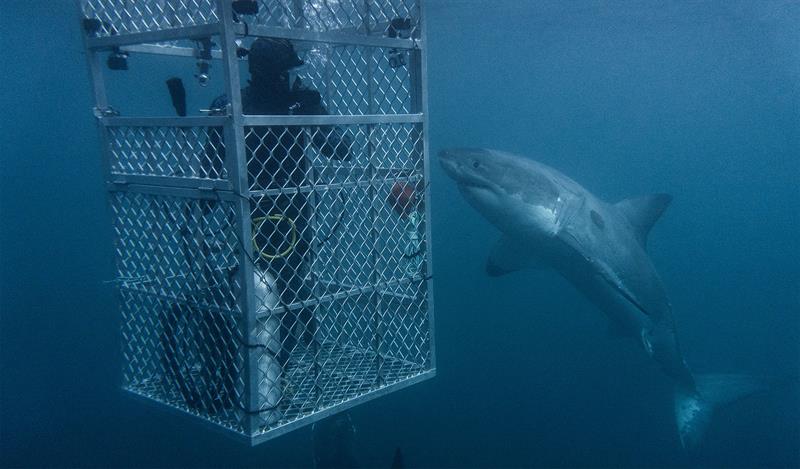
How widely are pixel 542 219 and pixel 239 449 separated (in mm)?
7676

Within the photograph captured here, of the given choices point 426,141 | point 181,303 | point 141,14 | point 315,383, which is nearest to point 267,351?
point 315,383

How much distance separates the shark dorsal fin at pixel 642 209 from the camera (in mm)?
8122

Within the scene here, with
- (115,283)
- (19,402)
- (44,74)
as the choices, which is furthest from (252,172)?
(44,74)

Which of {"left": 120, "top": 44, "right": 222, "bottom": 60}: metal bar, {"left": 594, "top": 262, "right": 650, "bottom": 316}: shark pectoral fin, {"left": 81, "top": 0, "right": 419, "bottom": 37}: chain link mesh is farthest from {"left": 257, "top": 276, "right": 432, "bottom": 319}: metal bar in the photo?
{"left": 594, "top": 262, "right": 650, "bottom": 316}: shark pectoral fin

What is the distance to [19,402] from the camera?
14.0 metres

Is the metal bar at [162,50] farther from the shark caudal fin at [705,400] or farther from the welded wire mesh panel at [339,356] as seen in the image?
the shark caudal fin at [705,400]

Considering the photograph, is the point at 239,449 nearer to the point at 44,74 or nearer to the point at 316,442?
the point at 316,442

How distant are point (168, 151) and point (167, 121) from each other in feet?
0.87

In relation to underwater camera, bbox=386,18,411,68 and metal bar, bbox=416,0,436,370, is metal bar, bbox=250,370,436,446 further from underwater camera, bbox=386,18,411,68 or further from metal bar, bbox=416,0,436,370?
underwater camera, bbox=386,18,411,68

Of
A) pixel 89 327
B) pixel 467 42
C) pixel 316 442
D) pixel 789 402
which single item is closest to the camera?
pixel 316 442

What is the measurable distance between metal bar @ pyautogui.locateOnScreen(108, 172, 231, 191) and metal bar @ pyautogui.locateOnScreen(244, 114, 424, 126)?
35 centimetres

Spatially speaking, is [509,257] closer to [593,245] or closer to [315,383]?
[593,245]

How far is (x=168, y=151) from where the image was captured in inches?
130

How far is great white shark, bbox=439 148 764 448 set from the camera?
20.7 feet
